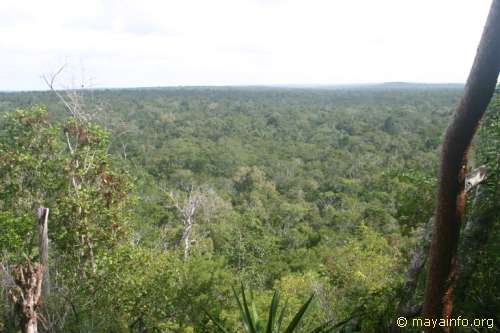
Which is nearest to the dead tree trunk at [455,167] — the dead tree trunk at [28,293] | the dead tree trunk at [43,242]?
the dead tree trunk at [28,293]

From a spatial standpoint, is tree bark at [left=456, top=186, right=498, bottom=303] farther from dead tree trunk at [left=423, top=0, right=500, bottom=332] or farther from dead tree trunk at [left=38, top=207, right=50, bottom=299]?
dead tree trunk at [left=38, top=207, right=50, bottom=299]

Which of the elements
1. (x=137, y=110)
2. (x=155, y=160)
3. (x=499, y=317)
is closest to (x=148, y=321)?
(x=499, y=317)

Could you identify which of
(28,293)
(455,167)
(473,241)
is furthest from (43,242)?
(455,167)

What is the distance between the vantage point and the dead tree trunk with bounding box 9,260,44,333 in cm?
517

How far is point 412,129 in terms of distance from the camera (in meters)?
56.6

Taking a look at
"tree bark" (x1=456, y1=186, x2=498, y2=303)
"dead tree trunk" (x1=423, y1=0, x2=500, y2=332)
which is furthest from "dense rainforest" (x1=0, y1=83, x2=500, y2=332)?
"dead tree trunk" (x1=423, y1=0, x2=500, y2=332)

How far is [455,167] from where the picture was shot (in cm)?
247

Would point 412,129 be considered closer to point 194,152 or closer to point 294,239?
point 194,152

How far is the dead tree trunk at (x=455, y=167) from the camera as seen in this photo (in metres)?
2.27

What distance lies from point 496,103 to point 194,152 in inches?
1563

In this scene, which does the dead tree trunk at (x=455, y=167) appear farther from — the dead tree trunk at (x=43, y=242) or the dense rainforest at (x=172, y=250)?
the dead tree trunk at (x=43, y=242)

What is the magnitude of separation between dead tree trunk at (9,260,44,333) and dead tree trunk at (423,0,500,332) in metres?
4.26

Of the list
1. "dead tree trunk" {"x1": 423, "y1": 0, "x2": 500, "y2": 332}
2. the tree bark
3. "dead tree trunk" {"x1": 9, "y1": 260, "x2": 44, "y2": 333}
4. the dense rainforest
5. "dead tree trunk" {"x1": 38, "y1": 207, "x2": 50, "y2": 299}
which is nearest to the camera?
"dead tree trunk" {"x1": 423, "y1": 0, "x2": 500, "y2": 332}

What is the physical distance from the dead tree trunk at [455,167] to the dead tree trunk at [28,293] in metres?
4.26
